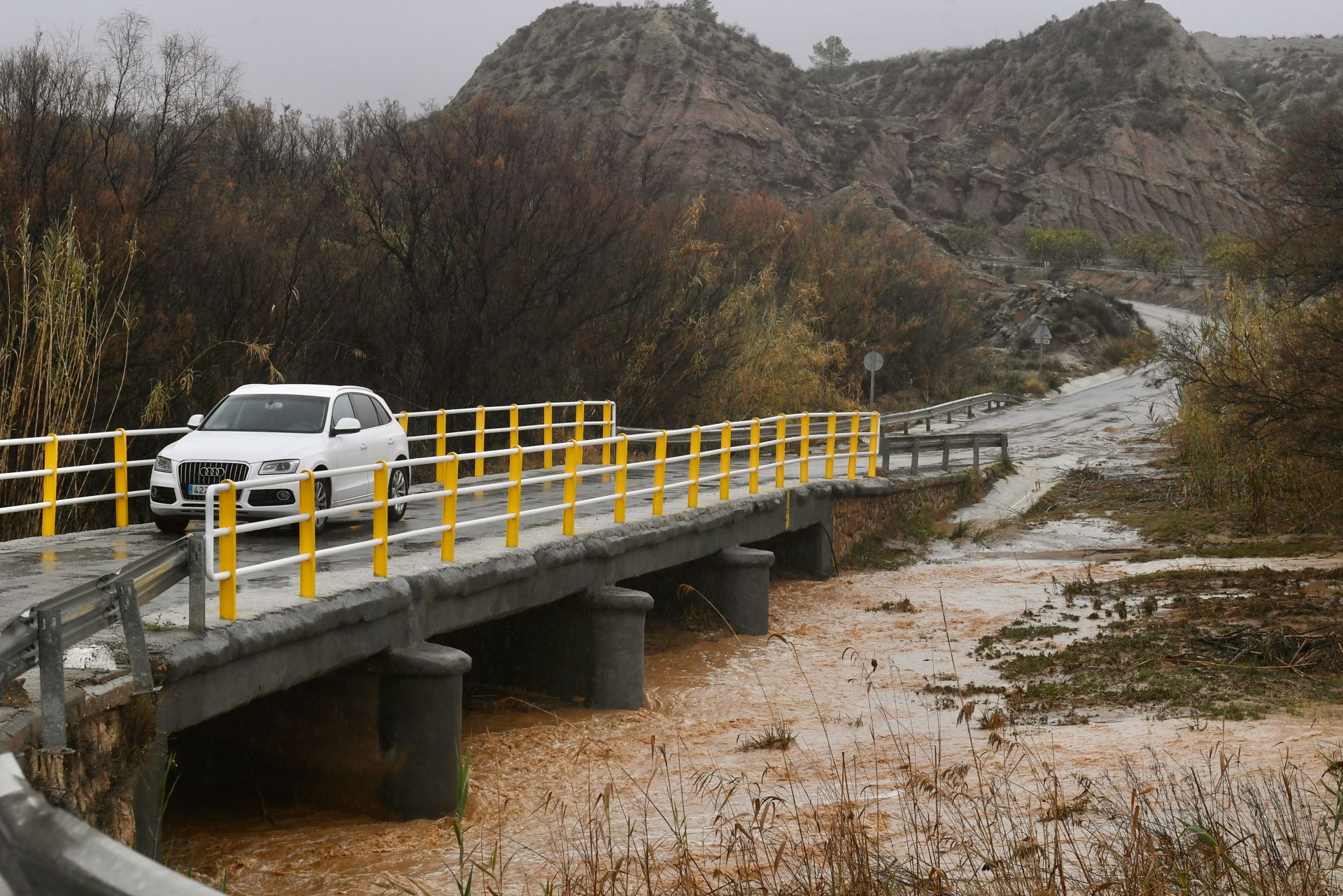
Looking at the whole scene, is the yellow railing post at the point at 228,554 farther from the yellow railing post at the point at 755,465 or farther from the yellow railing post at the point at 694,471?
the yellow railing post at the point at 755,465

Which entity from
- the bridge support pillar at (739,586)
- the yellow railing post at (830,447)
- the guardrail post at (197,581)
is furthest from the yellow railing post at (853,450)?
the guardrail post at (197,581)

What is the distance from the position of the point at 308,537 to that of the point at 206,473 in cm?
378

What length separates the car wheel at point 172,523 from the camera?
42.8ft

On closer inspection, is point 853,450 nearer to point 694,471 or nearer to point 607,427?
point 607,427

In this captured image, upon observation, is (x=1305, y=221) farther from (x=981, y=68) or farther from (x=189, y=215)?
(x=981, y=68)

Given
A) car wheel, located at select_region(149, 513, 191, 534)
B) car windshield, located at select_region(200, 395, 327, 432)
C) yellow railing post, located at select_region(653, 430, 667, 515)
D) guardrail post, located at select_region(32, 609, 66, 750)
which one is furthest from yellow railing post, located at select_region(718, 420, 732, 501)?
guardrail post, located at select_region(32, 609, 66, 750)

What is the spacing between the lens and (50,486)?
12438 millimetres

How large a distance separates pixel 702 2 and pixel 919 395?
79183mm

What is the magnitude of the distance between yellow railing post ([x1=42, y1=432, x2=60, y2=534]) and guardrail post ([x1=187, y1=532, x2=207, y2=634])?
4.17 m

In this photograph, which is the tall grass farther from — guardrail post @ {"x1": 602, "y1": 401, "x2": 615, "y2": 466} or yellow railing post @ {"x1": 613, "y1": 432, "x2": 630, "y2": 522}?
guardrail post @ {"x1": 602, "y1": 401, "x2": 615, "y2": 466}

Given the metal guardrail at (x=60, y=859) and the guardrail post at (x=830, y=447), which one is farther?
the guardrail post at (x=830, y=447)

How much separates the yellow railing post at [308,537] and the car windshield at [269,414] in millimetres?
4519

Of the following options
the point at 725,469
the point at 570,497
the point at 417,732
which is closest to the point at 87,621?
the point at 417,732

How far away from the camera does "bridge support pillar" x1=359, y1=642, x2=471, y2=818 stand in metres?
10.4
